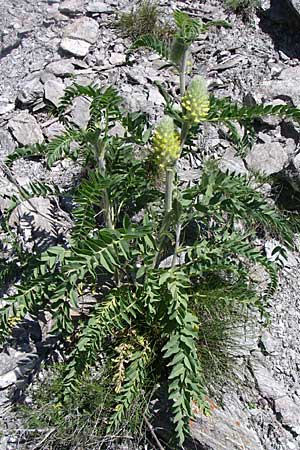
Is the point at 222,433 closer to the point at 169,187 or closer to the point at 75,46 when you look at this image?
the point at 169,187

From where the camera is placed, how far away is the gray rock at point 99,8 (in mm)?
4840

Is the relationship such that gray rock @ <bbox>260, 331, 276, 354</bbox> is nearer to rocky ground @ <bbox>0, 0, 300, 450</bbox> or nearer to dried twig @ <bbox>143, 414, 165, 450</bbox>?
rocky ground @ <bbox>0, 0, 300, 450</bbox>

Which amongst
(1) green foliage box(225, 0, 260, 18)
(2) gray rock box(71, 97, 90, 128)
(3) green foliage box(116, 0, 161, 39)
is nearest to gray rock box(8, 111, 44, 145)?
(2) gray rock box(71, 97, 90, 128)

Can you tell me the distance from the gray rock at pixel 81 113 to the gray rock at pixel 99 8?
40.2 inches

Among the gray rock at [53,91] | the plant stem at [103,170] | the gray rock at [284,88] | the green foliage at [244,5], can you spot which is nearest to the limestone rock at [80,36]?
the gray rock at [53,91]

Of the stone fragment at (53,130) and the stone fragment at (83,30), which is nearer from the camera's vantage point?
the stone fragment at (53,130)

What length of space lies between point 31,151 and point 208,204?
0.96m

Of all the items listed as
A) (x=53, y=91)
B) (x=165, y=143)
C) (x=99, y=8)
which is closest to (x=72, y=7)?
(x=99, y=8)

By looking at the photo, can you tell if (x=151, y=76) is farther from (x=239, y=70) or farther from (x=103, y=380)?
(x=103, y=380)

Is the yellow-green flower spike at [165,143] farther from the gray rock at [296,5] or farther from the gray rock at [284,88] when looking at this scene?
the gray rock at [296,5]

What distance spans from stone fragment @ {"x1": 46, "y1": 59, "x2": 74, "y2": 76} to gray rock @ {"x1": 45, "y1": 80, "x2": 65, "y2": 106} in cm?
16

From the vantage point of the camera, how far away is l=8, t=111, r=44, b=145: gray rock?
158 inches

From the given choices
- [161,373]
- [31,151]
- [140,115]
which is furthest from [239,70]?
[161,373]

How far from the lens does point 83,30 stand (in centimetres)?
465
